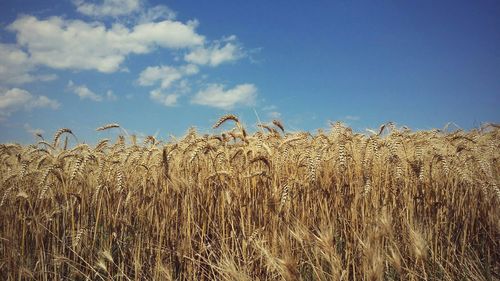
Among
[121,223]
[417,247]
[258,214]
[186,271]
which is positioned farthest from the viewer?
[121,223]

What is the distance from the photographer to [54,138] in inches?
163

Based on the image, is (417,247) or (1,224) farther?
(1,224)

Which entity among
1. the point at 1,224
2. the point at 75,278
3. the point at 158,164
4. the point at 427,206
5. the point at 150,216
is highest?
the point at 158,164

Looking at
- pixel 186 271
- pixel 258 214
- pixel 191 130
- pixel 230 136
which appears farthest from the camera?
pixel 191 130

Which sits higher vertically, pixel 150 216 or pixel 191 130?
pixel 191 130

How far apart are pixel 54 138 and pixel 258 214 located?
276 cm

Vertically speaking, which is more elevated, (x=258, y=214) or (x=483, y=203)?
(x=483, y=203)

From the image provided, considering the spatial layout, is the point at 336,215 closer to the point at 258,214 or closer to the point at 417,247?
the point at 258,214

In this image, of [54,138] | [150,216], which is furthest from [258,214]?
[54,138]

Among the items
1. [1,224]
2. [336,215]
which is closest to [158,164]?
[1,224]

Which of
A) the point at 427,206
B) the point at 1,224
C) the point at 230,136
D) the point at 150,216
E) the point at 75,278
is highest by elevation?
the point at 230,136

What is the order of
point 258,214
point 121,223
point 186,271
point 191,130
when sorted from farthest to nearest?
point 191,130
point 121,223
point 258,214
point 186,271

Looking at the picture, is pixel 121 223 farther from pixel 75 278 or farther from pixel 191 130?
pixel 191 130

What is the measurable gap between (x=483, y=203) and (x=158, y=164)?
147 inches
